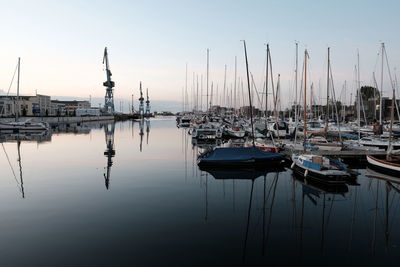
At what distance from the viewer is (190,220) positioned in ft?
50.4

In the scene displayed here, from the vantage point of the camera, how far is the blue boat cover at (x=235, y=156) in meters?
29.1

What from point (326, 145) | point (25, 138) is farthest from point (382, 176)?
point (25, 138)

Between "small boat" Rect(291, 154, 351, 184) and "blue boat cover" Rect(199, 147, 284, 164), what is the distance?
171 inches

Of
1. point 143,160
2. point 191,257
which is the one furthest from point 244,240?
point 143,160

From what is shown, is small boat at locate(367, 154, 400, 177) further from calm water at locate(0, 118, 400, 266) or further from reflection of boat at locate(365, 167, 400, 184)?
calm water at locate(0, 118, 400, 266)

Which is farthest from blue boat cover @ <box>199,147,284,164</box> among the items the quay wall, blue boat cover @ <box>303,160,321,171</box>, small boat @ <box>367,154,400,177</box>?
the quay wall

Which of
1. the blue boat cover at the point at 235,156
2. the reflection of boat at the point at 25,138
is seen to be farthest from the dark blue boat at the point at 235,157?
the reflection of boat at the point at 25,138

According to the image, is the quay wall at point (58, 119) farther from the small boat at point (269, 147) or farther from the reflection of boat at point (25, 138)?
the small boat at point (269, 147)

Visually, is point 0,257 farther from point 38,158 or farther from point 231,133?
point 231,133

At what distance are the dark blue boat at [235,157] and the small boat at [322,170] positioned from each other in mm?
4355

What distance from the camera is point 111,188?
2191cm

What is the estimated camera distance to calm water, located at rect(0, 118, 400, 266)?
1145 cm

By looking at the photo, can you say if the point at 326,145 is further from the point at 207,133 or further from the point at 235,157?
the point at 207,133

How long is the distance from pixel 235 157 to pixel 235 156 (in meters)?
0.10
